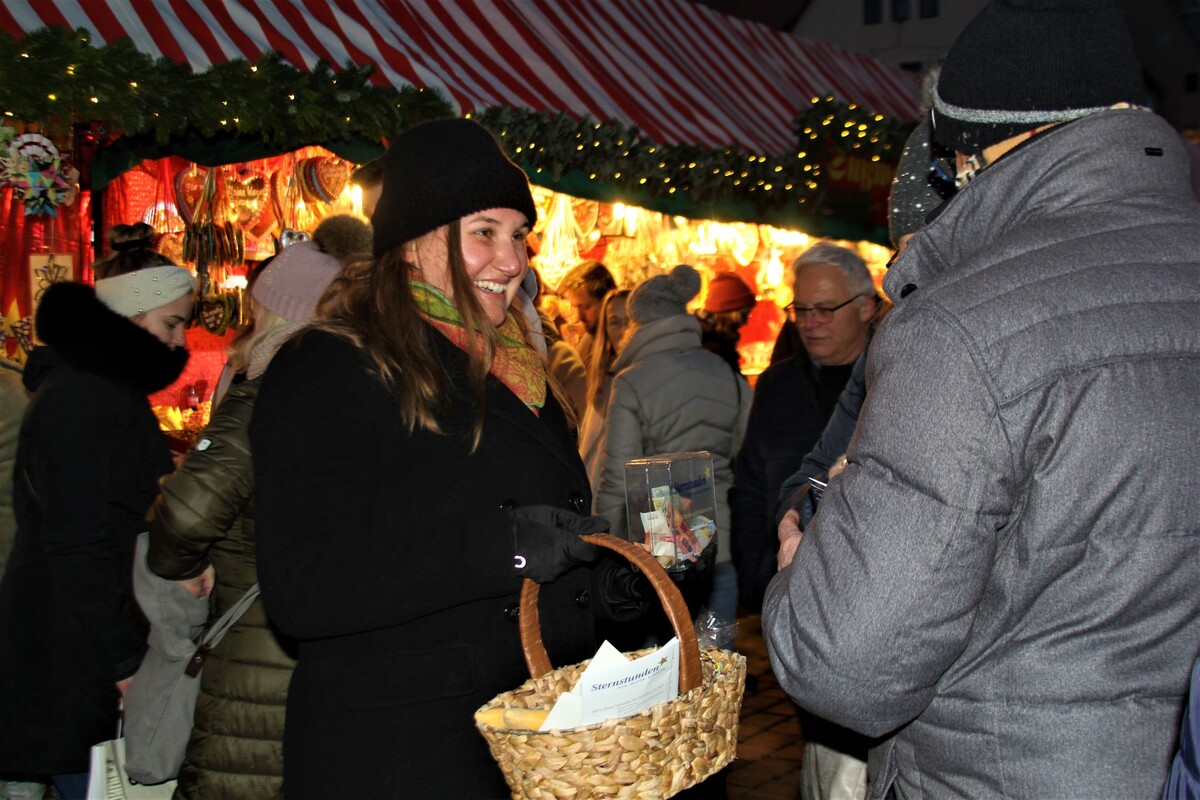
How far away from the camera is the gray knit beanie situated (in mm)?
5215

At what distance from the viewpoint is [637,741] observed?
167 centimetres

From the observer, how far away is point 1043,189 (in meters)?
1.52

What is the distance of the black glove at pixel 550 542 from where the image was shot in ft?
6.52

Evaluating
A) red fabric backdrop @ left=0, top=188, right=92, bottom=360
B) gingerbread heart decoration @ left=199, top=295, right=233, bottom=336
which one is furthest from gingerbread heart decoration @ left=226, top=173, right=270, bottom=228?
red fabric backdrop @ left=0, top=188, right=92, bottom=360

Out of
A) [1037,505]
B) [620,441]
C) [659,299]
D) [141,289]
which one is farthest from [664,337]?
[1037,505]

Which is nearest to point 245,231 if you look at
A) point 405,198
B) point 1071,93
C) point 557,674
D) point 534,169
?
point 534,169

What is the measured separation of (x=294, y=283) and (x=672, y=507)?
164 centimetres

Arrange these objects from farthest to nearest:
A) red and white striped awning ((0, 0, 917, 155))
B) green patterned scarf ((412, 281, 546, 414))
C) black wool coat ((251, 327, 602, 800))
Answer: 1. red and white striped awning ((0, 0, 917, 155))
2. green patterned scarf ((412, 281, 546, 414))
3. black wool coat ((251, 327, 602, 800))

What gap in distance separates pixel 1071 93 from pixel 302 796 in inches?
69.7

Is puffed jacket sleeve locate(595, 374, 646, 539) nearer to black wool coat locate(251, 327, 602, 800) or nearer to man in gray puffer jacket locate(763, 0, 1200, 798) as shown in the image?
black wool coat locate(251, 327, 602, 800)

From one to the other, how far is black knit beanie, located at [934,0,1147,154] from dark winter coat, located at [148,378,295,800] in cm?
184

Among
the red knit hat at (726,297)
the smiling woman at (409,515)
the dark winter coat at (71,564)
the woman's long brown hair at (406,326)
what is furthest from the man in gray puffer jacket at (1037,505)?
the red knit hat at (726,297)

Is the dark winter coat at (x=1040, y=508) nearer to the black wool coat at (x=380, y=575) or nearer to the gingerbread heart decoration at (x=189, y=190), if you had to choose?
the black wool coat at (x=380, y=575)

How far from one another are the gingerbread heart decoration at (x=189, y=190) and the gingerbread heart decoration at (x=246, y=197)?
0.16 metres
